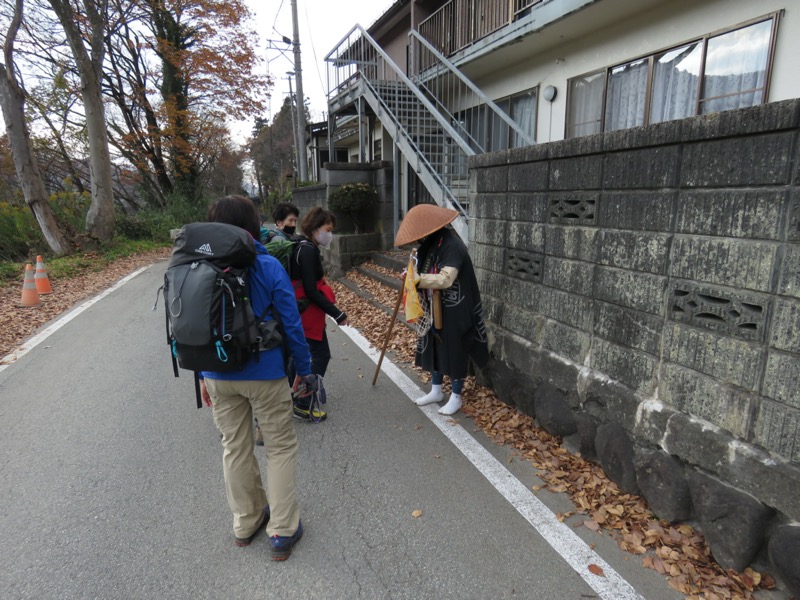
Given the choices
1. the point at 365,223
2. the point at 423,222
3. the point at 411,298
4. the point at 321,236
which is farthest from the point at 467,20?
the point at 411,298

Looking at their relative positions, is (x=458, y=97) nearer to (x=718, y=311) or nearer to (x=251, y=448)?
(x=718, y=311)

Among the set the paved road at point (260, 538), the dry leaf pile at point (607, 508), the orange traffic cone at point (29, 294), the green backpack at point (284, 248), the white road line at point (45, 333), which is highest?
the green backpack at point (284, 248)

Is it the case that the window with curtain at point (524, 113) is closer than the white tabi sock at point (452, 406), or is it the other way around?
the white tabi sock at point (452, 406)

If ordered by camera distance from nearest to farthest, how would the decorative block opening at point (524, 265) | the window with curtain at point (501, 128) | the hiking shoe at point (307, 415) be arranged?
1. the decorative block opening at point (524, 265)
2. the hiking shoe at point (307, 415)
3. the window with curtain at point (501, 128)

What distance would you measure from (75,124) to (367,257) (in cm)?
1996

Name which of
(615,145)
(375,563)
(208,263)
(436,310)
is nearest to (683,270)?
(615,145)

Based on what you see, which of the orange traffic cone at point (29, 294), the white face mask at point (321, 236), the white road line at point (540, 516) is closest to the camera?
the white road line at point (540, 516)

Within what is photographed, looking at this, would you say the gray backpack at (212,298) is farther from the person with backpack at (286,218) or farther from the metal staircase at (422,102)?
the metal staircase at (422,102)

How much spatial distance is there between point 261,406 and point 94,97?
15.9 meters

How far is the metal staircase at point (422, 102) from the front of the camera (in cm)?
920

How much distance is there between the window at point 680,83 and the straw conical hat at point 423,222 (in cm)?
386

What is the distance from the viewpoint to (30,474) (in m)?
3.42

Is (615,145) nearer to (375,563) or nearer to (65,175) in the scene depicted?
(375,563)

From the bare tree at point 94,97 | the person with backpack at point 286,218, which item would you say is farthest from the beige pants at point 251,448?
the bare tree at point 94,97
